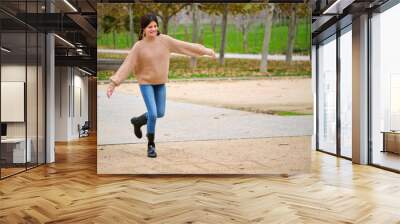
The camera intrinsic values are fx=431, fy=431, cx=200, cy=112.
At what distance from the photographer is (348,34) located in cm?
959

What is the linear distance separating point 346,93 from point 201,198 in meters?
5.64

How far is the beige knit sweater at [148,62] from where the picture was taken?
7.21 metres

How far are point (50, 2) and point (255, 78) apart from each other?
4.34 m

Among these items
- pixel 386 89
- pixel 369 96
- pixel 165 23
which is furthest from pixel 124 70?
pixel 369 96

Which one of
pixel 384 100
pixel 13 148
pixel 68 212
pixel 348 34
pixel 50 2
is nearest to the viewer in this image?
pixel 68 212

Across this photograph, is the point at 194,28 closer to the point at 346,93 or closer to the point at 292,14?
the point at 292,14

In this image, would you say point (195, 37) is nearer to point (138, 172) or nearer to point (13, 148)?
point (138, 172)

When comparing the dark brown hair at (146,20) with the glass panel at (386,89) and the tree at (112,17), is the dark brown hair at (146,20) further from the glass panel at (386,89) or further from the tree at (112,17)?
the glass panel at (386,89)

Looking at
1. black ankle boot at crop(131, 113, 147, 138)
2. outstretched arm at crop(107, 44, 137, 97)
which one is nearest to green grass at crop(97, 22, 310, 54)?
outstretched arm at crop(107, 44, 137, 97)

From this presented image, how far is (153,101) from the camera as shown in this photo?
285 inches

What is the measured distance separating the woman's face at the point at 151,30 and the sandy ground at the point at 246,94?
2.88 feet

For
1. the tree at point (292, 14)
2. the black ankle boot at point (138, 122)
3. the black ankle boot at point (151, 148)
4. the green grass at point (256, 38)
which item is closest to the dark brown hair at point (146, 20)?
the green grass at point (256, 38)

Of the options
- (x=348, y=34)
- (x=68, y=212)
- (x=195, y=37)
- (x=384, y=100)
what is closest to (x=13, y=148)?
(x=68, y=212)

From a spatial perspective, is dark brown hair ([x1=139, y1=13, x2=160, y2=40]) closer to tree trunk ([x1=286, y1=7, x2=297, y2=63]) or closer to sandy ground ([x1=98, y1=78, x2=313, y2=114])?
sandy ground ([x1=98, y1=78, x2=313, y2=114])
